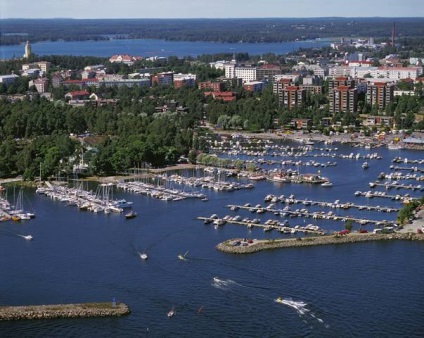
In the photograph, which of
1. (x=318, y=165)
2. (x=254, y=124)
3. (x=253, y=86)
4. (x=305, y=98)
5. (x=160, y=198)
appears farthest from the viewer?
(x=253, y=86)

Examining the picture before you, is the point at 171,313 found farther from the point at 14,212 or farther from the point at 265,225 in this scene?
the point at 14,212

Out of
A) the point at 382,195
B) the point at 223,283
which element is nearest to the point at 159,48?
the point at 382,195

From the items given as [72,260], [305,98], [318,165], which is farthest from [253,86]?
[72,260]

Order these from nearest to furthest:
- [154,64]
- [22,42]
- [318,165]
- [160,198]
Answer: [160,198]
[318,165]
[154,64]
[22,42]

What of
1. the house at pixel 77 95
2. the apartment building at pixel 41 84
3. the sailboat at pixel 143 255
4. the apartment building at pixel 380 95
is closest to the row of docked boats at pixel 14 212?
the sailboat at pixel 143 255

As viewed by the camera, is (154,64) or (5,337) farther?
(154,64)

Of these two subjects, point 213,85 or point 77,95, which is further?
point 213,85

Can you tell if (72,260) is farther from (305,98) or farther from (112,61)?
(112,61)

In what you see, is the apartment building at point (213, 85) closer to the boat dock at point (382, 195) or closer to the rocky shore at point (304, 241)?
the boat dock at point (382, 195)
